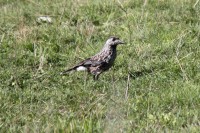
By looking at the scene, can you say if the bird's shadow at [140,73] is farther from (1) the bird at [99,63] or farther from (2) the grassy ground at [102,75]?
(1) the bird at [99,63]

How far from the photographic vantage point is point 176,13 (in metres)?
12.2

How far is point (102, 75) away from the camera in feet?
30.3

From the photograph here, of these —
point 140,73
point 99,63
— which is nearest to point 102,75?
point 99,63

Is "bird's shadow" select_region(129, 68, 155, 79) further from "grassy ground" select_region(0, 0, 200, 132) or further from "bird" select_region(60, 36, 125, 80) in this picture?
"bird" select_region(60, 36, 125, 80)

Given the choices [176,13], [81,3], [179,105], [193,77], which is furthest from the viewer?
[81,3]

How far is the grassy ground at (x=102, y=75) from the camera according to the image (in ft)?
22.3

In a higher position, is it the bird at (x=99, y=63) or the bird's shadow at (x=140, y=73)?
→ the bird at (x=99, y=63)

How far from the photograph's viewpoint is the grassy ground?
680 centimetres

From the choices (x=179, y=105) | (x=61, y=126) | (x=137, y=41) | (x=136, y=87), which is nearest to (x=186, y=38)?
(x=137, y=41)

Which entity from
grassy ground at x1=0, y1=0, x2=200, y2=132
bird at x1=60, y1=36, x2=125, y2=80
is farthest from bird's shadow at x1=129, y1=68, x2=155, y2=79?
bird at x1=60, y1=36, x2=125, y2=80

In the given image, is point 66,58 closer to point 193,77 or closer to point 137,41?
point 137,41

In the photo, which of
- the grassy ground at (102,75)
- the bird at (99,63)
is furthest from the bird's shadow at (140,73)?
the bird at (99,63)

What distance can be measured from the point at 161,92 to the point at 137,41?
2.97 m

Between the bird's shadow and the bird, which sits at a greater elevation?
the bird
